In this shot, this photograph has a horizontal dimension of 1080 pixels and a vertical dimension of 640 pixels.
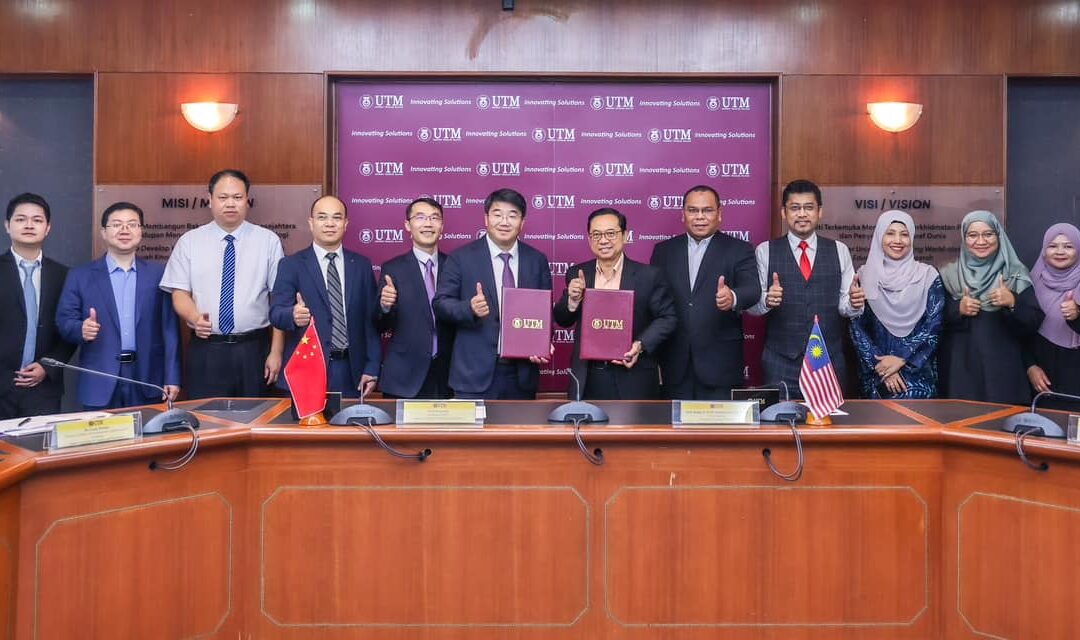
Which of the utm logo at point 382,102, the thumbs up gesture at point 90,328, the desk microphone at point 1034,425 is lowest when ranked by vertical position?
the desk microphone at point 1034,425

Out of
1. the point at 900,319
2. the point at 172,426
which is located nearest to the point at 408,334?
the point at 172,426

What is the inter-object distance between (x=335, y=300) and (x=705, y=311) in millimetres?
1688

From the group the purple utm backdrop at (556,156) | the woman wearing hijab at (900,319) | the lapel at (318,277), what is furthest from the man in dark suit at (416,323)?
the woman wearing hijab at (900,319)

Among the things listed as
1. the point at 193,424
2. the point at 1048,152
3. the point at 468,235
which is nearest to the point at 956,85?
the point at 1048,152

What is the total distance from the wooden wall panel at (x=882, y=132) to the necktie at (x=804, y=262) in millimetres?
827

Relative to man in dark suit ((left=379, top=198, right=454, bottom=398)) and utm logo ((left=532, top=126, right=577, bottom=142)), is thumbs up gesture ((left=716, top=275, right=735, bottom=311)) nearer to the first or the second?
man in dark suit ((left=379, top=198, right=454, bottom=398))

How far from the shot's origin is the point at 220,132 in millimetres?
4695

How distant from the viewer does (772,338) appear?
4.00 m

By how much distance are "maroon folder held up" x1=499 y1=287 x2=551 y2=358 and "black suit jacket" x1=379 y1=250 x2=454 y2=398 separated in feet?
1.84

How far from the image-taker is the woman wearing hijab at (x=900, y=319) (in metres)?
3.93

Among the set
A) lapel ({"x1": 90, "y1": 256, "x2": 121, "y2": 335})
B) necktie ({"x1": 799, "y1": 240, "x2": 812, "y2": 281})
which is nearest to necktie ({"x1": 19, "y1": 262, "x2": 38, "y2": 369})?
lapel ({"x1": 90, "y1": 256, "x2": 121, "y2": 335})

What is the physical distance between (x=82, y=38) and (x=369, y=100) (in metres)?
1.60

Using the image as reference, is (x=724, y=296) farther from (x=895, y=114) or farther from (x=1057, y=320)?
(x=895, y=114)

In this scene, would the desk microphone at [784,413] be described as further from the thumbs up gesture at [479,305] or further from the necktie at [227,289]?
the necktie at [227,289]
